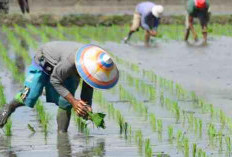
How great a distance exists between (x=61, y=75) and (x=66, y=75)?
4cm

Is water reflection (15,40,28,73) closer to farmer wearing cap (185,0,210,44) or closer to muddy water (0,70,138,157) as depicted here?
farmer wearing cap (185,0,210,44)

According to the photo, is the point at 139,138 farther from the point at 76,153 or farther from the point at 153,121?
the point at 153,121

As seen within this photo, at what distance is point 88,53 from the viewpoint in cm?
644

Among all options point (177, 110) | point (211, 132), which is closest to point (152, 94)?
point (177, 110)

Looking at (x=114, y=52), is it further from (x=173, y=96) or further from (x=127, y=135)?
(x=127, y=135)

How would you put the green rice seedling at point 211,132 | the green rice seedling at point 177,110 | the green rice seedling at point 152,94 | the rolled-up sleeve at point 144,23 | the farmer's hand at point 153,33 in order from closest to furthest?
1. the green rice seedling at point 211,132
2. the green rice seedling at point 177,110
3. the green rice seedling at point 152,94
4. the farmer's hand at point 153,33
5. the rolled-up sleeve at point 144,23

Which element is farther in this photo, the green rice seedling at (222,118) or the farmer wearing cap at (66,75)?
the green rice seedling at (222,118)

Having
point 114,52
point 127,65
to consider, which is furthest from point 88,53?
point 114,52

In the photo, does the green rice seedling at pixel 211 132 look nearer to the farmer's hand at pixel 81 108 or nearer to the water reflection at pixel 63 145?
the farmer's hand at pixel 81 108

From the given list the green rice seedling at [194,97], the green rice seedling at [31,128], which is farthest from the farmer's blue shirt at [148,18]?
the green rice seedling at [31,128]

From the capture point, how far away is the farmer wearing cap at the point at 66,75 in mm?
6375

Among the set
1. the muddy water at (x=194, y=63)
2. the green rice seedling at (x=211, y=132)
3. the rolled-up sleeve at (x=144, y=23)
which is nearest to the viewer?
the green rice seedling at (x=211, y=132)

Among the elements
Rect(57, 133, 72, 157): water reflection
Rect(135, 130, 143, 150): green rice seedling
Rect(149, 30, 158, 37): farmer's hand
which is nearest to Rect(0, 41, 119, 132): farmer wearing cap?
Rect(57, 133, 72, 157): water reflection

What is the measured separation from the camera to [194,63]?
42.8 ft
